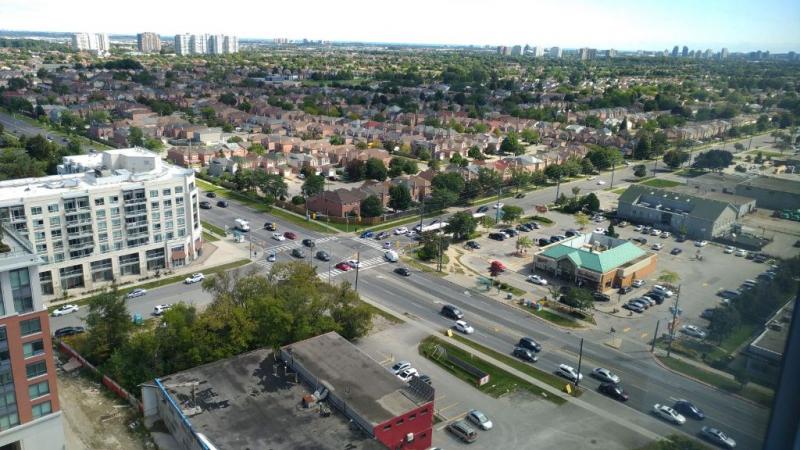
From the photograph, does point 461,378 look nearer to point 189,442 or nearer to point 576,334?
point 576,334

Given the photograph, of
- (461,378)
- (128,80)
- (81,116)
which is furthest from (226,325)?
(128,80)

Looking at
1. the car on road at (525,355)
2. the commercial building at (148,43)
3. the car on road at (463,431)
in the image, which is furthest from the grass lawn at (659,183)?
the commercial building at (148,43)

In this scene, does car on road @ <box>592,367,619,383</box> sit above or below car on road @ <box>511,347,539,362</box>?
above

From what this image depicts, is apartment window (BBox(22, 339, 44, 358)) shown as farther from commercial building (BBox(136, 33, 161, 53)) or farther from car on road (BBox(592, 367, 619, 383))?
commercial building (BBox(136, 33, 161, 53))

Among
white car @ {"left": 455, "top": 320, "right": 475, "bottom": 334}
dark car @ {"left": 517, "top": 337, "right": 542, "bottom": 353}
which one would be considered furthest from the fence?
dark car @ {"left": 517, "top": 337, "right": 542, "bottom": 353}

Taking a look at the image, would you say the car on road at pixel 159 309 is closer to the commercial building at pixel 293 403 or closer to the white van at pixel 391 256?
the commercial building at pixel 293 403

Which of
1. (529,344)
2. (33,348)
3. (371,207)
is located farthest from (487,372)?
(371,207)

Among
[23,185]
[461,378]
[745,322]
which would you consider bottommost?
[461,378]
